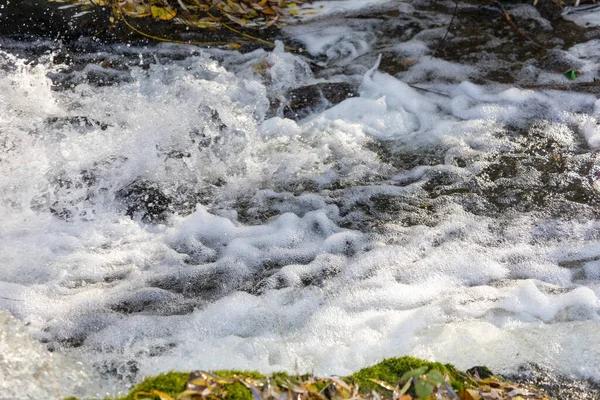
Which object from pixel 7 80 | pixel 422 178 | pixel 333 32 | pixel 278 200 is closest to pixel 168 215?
A: pixel 278 200

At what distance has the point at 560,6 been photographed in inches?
267

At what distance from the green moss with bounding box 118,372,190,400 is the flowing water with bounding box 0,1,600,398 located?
379 millimetres

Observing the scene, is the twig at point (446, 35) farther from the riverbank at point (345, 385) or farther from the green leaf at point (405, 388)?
the green leaf at point (405, 388)

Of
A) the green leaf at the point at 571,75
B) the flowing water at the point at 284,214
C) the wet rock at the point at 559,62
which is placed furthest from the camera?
the wet rock at the point at 559,62

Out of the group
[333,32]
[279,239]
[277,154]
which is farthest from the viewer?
[333,32]

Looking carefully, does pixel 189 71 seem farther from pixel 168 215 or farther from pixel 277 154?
pixel 168 215

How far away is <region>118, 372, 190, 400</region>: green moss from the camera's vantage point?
2237 mm

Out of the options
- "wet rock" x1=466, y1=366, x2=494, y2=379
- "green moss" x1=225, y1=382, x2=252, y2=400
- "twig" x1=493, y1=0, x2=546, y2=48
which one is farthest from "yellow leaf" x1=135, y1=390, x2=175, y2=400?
"twig" x1=493, y1=0, x2=546, y2=48

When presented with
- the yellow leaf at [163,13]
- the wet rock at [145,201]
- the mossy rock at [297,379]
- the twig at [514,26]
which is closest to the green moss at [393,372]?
the mossy rock at [297,379]

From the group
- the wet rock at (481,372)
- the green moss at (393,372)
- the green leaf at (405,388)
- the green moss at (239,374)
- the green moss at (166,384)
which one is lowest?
the wet rock at (481,372)

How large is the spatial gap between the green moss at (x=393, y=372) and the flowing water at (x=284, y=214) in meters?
0.25

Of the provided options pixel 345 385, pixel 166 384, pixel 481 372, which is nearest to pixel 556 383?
pixel 481 372

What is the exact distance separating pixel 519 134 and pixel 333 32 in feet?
8.30

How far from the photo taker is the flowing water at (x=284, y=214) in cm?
295
